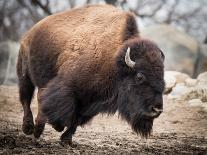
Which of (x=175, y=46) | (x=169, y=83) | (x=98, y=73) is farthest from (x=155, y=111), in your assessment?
(x=175, y=46)

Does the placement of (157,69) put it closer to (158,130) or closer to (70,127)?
(70,127)

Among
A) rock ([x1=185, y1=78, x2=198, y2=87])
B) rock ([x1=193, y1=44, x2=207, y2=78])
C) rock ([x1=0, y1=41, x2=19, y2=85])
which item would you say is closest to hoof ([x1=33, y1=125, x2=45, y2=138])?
rock ([x1=185, y1=78, x2=198, y2=87])

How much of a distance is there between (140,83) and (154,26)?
12.0 metres

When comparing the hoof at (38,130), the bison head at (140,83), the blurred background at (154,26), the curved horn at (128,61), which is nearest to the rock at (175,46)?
the blurred background at (154,26)

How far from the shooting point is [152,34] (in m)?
16.7

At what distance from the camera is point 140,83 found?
548cm

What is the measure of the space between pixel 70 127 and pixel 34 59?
122 centimetres

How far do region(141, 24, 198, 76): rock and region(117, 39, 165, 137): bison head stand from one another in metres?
9.83

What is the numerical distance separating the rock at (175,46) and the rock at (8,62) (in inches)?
177

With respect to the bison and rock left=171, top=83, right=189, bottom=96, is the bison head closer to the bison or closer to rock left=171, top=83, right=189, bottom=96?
the bison

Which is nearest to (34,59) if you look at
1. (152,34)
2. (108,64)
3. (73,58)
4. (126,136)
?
(73,58)

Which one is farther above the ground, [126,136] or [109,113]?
[109,113]

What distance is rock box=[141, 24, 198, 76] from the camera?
16000mm

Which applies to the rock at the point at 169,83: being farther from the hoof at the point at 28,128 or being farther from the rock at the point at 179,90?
the hoof at the point at 28,128
